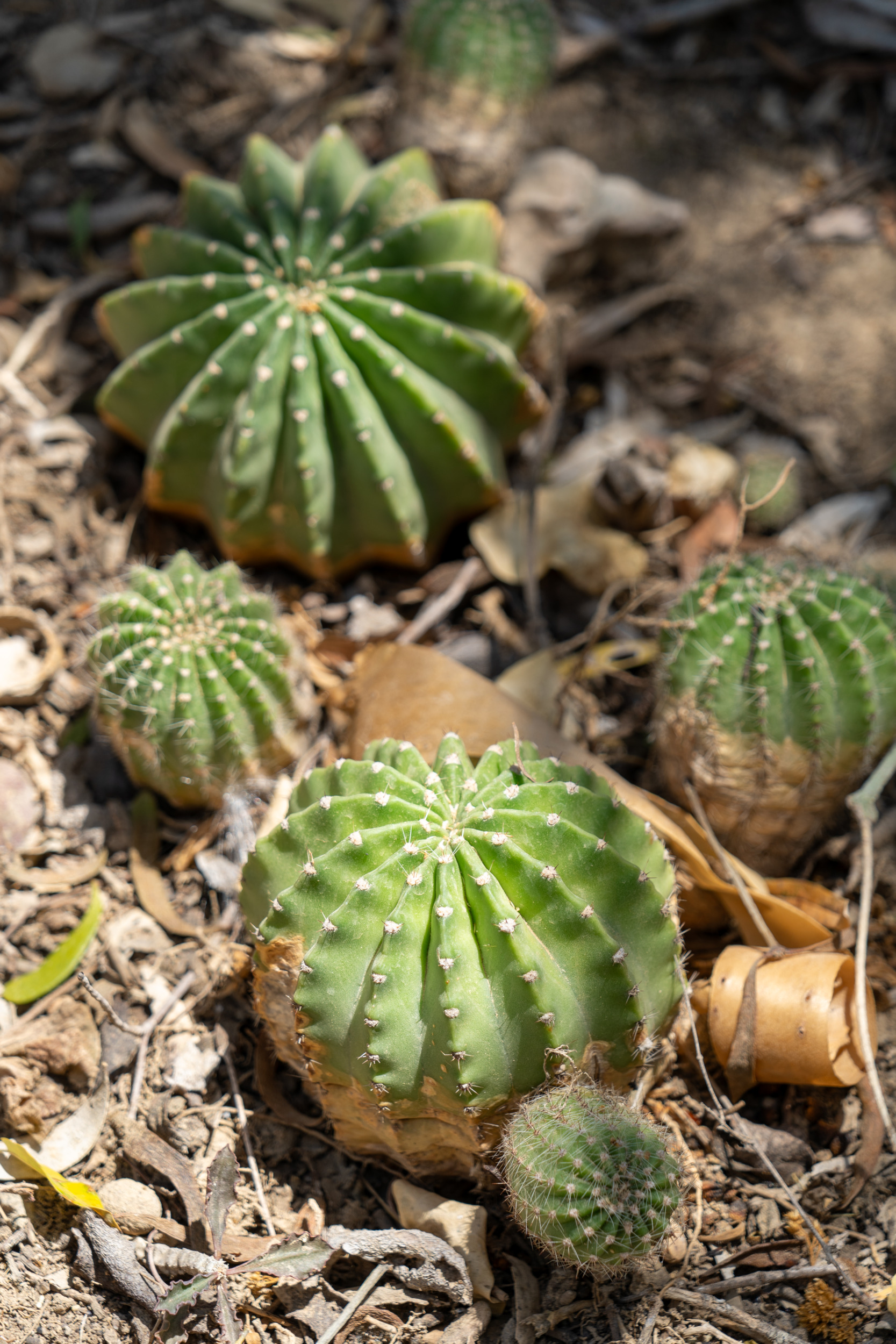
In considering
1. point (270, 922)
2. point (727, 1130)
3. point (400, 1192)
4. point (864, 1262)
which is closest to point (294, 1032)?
point (270, 922)

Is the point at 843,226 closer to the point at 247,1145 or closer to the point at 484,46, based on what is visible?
the point at 484,46

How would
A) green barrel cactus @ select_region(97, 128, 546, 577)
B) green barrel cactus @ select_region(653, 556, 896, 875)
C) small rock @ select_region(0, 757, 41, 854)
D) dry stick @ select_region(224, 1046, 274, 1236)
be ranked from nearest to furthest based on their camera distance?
dry stick @ select_region(224, 1046, 274, 1236), green barrel cactus @ select_region(653, 556, 896, 875), small rock @ select_region(0, 757, 41, 854), green barrel cactus @ select_region(97, 128, 546, 577)

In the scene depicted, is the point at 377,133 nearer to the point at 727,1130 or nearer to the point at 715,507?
the point at 715,507

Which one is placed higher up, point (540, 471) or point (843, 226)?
point (843, 226)

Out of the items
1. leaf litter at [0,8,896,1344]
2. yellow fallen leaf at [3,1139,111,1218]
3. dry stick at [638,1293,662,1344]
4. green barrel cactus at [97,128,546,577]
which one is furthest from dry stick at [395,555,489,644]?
dry stick at [638,1293,662,1344]

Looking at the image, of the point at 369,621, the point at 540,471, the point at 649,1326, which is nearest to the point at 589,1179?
the point at 649,1326

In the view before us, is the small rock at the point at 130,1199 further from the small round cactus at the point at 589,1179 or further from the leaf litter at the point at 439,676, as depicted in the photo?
the small round cactus at the point at 589,1179

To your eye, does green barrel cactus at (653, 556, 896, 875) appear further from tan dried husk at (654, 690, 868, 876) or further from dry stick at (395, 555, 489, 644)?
dry stick at (395, 555, 489, 644)
